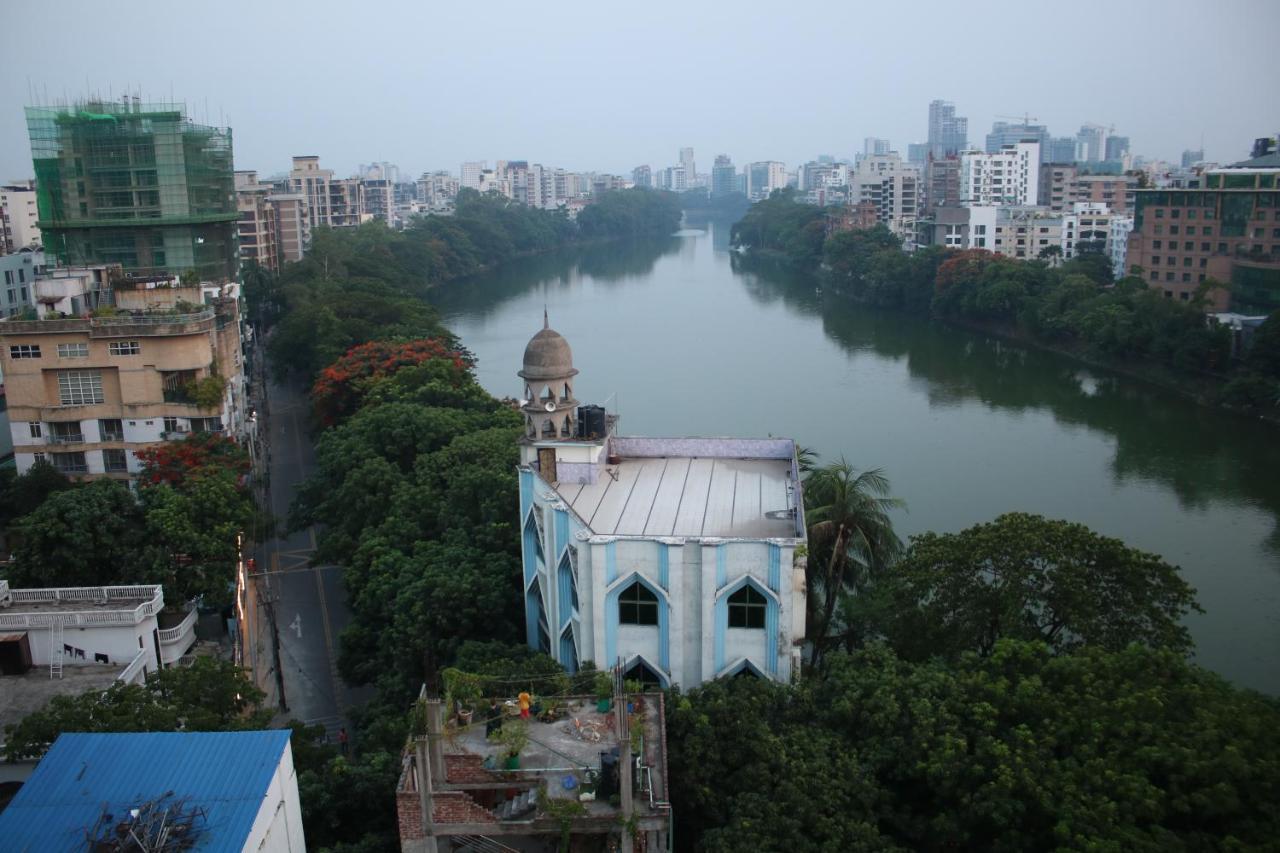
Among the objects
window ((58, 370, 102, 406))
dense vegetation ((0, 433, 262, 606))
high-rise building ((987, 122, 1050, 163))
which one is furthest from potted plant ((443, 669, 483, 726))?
high-rise building ((987, 122, 1050, 163))

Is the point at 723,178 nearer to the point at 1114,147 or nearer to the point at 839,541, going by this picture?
the point at 1114,147

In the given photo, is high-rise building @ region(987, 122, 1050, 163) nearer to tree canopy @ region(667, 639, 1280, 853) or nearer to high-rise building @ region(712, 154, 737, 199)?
high-rise building @ region(712, 154, 737, 199)

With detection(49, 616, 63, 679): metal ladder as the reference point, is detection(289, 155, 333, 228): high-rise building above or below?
above

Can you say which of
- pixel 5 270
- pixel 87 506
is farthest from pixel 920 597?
pixel 5 270

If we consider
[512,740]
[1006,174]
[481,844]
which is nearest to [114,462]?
[512,740]

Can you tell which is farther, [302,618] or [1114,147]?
[1114,147]
